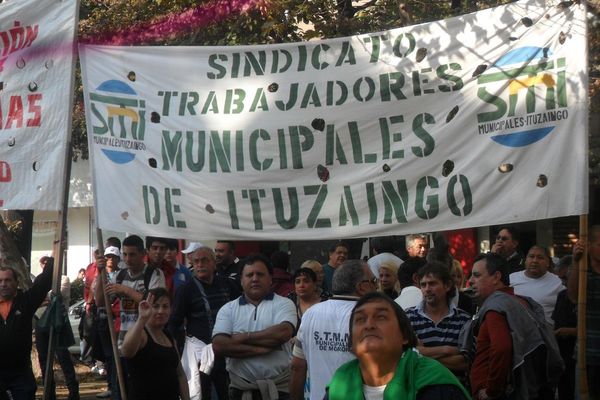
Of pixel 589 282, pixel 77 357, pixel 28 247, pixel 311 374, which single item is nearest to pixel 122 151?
pixel 311 374

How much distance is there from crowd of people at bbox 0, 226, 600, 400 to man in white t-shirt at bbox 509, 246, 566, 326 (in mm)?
12

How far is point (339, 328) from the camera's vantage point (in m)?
6.82

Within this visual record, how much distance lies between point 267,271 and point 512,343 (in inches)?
79.4

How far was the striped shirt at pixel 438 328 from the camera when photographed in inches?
286

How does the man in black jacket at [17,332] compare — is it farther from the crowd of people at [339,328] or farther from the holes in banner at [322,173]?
the holes in banner at [322,173]

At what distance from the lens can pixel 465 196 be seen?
22.2 feet

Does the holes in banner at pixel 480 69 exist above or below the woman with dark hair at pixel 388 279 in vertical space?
above

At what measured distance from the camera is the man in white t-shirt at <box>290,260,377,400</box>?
6820 mm

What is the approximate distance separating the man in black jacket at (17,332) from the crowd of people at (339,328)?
0.01m

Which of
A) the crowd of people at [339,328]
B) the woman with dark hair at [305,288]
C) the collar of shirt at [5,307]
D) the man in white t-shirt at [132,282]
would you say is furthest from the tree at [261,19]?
the woman with dark hair at [305,288]

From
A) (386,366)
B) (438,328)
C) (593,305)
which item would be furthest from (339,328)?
(593,305)

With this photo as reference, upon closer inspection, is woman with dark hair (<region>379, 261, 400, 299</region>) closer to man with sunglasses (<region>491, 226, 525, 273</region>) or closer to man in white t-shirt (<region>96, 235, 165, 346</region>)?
man with sunglasses (<region>491, 226, 525, 273</region>)

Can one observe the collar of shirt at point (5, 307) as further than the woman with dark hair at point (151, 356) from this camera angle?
Yes

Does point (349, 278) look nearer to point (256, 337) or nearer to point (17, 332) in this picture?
point (256, 337)
